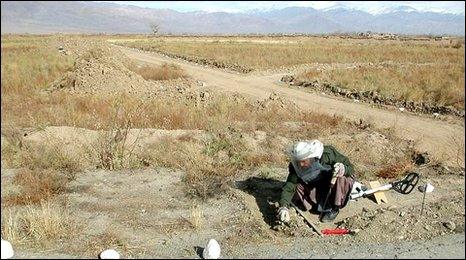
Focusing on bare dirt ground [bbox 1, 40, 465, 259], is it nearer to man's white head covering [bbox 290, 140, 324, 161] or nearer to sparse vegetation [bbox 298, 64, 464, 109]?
man's white head covering [bbox 290, 140, 324, 161]

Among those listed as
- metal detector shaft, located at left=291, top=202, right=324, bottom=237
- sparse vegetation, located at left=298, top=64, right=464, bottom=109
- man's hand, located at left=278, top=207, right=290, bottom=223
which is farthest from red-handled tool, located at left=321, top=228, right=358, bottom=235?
sparse vegetation, located at left=298, top=64, right=464, bottom=109

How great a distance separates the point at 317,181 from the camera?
220 inches

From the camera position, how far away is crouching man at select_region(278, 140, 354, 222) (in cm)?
516

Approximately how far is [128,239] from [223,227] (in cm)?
113

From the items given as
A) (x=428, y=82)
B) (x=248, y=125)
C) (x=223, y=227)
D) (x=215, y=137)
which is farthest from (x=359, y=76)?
(x=223, y=227)

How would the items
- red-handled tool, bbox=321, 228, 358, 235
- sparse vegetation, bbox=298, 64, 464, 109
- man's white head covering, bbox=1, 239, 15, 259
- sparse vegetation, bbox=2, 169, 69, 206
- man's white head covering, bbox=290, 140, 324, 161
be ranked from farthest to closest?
sparse vegetation, bbox=298, 64, 464, 109 < sparse vegetation, bbox=2, 169, 69, 206 < red-handled tool, bbox=321, 228, 358, 235 < man's white head covering, bbox=290, 140, 324, 161 < man's white head covering, bbox=1, 239, 15, 259

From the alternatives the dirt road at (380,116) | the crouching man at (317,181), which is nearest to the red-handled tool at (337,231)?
the crouching man at (317,181)

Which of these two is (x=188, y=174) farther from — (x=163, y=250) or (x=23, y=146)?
(x=23, y=146)

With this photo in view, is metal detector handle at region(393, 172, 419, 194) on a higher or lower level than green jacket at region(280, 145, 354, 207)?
lower

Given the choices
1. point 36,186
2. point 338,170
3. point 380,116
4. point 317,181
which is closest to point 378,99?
point 380,116

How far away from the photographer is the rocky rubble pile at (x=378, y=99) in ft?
45.6

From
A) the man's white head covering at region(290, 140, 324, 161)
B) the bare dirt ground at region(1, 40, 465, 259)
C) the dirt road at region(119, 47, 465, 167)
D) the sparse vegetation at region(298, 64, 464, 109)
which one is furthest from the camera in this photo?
the sparse vegetation at region(298, 64, 464, 109)

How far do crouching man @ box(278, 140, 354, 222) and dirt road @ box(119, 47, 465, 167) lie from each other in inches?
133

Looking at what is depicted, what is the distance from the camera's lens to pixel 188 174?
7.06 m
